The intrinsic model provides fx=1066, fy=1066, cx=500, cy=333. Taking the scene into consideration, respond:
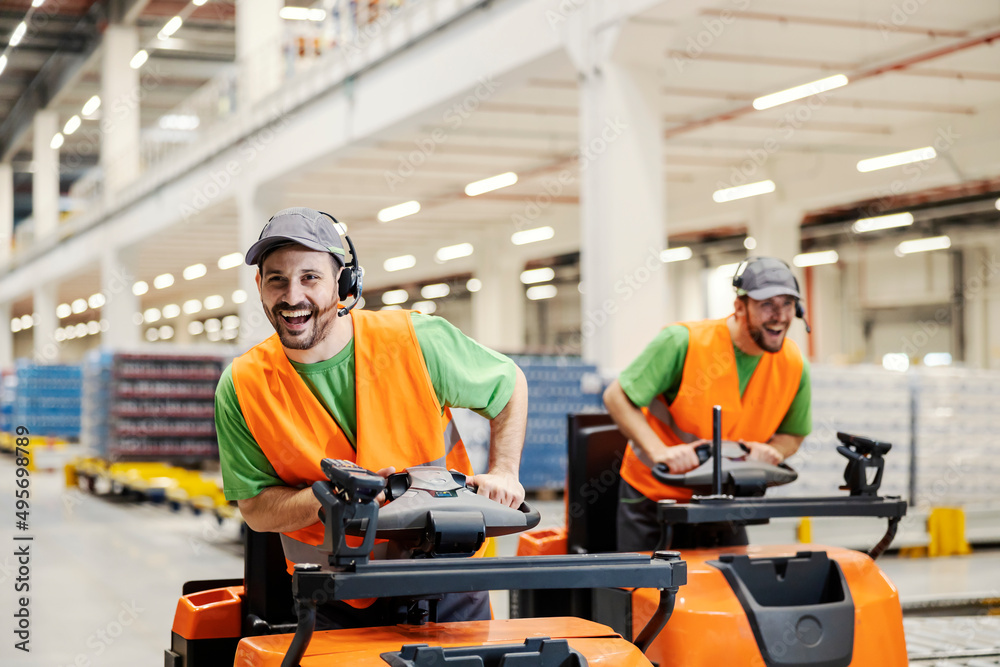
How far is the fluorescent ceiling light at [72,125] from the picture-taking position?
30.2 meters

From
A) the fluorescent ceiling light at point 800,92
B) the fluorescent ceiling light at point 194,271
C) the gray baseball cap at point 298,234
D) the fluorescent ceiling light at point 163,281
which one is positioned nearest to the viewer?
the gray baseball cap at point 298,234

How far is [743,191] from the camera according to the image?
18.2 meters

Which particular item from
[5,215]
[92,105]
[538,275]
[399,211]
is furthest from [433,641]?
[5,215]

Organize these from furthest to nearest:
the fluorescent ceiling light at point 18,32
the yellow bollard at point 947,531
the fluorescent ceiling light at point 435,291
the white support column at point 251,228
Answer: the fluorescent ceiling light at point 435,291
the fluorescent ceiling light at point 18,32
the white support column at point 251,228
the yellow bollard at point 947,531

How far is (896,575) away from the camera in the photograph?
798 cm

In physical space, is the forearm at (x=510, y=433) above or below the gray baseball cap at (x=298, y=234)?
below

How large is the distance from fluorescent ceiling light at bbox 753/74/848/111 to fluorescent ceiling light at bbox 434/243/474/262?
11936mm

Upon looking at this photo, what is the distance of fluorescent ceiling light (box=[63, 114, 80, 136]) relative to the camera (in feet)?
99.0

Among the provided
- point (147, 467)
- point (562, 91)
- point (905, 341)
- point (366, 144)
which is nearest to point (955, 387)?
point (562, 91)

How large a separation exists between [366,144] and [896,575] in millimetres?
8236

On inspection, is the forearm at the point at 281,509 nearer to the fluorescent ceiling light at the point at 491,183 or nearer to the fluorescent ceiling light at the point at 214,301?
the fluorescent ceiling light at the point at 491,183

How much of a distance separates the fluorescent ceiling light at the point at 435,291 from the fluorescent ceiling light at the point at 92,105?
1048 centimetres

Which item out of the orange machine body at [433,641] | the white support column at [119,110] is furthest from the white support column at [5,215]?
the orange machine body at [433,641]

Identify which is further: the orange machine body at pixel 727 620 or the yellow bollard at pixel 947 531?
the yellow bollard at pixel 947 531
